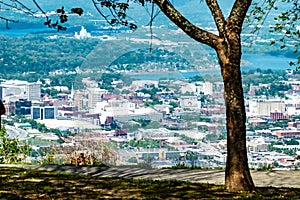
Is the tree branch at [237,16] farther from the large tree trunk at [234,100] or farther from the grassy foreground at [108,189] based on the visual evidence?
the grassy foreground at [108,189]

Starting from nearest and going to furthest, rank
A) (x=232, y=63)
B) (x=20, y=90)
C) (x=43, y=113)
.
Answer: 1. (x=232, y=63)
2. (x=43, y=113)
3. (x=20, y=90)

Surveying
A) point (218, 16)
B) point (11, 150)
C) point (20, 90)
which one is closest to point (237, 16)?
point (218, 16)

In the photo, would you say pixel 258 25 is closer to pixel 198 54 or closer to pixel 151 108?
pixel 151 108

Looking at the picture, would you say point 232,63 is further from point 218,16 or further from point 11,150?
point 11,150

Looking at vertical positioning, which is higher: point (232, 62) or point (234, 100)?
point (232, 62)

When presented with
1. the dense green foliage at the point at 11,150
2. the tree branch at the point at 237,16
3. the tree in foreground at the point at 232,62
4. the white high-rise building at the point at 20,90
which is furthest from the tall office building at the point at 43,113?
the tree branch at the point at 237,16

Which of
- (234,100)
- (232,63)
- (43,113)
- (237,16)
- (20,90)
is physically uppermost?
(237,16)

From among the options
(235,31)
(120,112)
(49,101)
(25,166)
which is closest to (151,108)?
(120,112)
